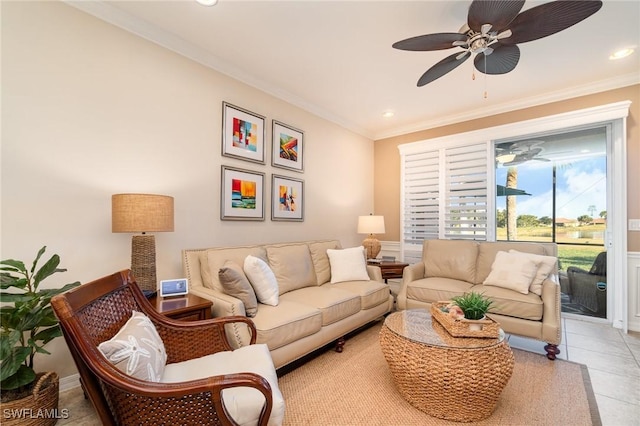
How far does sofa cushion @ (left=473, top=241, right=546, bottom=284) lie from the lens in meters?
3.12

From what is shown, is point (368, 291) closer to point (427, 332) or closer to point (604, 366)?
point (427, 332)

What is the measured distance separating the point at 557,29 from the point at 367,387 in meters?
2.64

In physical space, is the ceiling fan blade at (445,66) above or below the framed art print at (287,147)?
above

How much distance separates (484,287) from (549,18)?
7.40 ft

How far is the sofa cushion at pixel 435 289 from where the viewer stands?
2930 millimetres

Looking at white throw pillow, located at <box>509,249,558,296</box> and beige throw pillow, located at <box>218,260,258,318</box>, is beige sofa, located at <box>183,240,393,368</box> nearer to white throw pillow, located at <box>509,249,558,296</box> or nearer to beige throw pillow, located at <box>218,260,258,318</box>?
beige throw pillow, located at <box>218,260,258,318</box>

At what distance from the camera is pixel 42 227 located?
191 cm

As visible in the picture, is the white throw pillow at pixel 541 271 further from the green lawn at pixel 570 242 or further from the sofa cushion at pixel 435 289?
the green lawn at pixel 570 242

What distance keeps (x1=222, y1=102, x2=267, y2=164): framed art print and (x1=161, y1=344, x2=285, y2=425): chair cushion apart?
1.98 metres

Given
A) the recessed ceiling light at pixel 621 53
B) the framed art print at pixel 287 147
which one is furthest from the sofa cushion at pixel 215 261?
the recessed ceiling light at pixel 621 53

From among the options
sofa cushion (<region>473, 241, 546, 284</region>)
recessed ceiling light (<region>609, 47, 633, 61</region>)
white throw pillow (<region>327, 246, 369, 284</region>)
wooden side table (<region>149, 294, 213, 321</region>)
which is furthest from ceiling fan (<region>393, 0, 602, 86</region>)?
wooden side table (<region>149, 294, 213, 321</region>)

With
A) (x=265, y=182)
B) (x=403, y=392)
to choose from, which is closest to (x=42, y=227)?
(x=265, y=182)

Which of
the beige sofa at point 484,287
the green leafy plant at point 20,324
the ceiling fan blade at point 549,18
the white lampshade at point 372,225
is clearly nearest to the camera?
the green leafy plant at point 20,324

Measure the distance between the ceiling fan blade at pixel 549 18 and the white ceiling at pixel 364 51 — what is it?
0.45 meters
